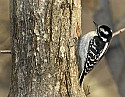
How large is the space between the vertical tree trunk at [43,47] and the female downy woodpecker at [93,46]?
54 centimetres

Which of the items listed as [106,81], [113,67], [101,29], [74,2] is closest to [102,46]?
[101,29]

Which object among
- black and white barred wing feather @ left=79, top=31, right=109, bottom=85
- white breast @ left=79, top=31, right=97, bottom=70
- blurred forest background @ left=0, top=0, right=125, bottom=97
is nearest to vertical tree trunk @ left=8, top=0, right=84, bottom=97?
white breast @ left=79, top=31, right=97, bottom=70

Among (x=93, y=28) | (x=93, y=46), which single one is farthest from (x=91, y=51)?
(x=93, y=28)

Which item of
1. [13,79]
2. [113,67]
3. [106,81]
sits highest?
[13,79]

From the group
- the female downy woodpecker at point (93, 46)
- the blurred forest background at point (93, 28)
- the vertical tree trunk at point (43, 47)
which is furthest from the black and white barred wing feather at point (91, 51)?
the blurred forest background at point (93, 28)

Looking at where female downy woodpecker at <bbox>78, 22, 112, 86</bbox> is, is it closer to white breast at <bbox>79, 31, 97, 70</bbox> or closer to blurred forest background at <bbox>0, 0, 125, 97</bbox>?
white breast at <bbox>79, 31, 97, 70</bbox>

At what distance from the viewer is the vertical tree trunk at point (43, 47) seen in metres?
3.68

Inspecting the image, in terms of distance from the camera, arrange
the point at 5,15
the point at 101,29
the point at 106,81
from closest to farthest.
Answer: the point at 101,29 < the point at 5,15 < the point at 106,81

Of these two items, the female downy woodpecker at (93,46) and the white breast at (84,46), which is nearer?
the white breast at (84,46)

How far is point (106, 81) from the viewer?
9.98m

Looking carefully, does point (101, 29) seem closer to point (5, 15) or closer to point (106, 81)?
point (5, 15)

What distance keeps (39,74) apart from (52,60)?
17 cm

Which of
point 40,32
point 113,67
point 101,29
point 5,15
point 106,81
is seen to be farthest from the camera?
point 106,81

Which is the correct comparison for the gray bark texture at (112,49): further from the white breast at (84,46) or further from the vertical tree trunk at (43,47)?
the vertical tree trunk at (43,47)
